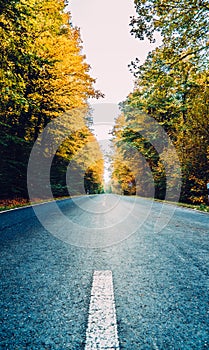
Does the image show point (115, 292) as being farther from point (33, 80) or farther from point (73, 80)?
point (73, 80)

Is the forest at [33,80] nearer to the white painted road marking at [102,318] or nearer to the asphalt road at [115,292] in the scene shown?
the asphalt road at [115,292]

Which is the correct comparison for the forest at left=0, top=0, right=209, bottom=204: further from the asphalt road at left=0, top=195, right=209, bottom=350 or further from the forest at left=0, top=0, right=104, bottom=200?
the asphalt road at left=0, top=195, right=209, bottom=350

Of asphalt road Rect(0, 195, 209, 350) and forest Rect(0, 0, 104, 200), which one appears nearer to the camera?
asphalt road Rect(0, 195, 209, 350)

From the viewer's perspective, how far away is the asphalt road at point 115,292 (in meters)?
1.30

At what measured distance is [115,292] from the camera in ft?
6.29

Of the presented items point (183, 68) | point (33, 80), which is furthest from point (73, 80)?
point (183, 68)

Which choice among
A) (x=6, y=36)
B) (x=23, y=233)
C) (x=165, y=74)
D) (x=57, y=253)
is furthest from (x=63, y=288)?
(x=165, y=74)

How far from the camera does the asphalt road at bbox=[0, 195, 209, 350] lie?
4.27 feet

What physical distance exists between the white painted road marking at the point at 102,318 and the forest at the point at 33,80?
21.8 feet

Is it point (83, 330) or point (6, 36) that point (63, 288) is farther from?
point (6, 36)

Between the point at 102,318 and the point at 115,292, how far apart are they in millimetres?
431

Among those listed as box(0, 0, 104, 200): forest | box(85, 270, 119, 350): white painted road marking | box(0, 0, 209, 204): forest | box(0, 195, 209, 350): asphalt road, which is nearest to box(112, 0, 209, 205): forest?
box(0, 0, 209, 204): forest

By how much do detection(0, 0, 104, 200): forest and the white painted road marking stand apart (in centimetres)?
664

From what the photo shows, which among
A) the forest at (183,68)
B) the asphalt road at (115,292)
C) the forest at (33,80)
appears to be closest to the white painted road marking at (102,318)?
the asphalt road at (115,292)
